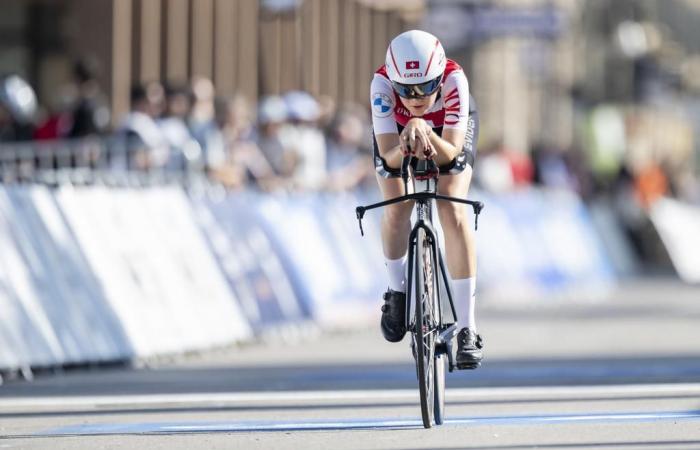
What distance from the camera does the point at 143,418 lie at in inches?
428

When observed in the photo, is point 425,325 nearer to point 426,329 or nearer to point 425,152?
point 426,329

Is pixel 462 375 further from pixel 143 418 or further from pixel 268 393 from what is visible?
pixel 143 418

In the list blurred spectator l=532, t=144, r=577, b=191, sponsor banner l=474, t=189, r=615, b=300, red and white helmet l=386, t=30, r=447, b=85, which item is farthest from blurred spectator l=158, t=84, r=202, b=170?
blurred spectator l=532, t=144, r=577, b=191

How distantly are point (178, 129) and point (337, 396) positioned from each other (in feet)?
20.0

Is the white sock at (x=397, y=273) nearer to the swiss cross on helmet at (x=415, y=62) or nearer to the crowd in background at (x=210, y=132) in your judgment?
the swiss cross on helmet at (x=415, y=62)

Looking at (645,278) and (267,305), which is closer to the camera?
(267,305)

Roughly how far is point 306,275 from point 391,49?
8.21 m

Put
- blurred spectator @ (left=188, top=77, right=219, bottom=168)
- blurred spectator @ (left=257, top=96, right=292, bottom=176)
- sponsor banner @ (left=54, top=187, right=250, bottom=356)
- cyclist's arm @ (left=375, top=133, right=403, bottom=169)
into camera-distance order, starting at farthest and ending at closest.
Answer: blurred spectator @ (left=257, top=96, right=292, bottom=176), blurred spectator @ (left=188, top=77, right=219, bottom=168), sponsor banner @ (left=54, top=187, right=250, bottom=356), cyclist's arm @ (left=375, top=133, right=403, bottom=169)

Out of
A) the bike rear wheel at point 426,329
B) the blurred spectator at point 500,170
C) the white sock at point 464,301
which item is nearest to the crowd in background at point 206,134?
the blurred spectator at point 500,170

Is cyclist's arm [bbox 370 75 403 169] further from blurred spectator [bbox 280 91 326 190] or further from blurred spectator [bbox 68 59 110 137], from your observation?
blurred spectator [bbox 280 91 326 190]

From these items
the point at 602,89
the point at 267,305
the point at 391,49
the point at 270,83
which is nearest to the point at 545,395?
the point at 391,49

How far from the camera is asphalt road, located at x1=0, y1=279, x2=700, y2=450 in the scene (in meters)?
9.61

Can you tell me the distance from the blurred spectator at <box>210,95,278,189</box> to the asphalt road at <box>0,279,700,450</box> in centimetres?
158

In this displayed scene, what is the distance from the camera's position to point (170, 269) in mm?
15508
